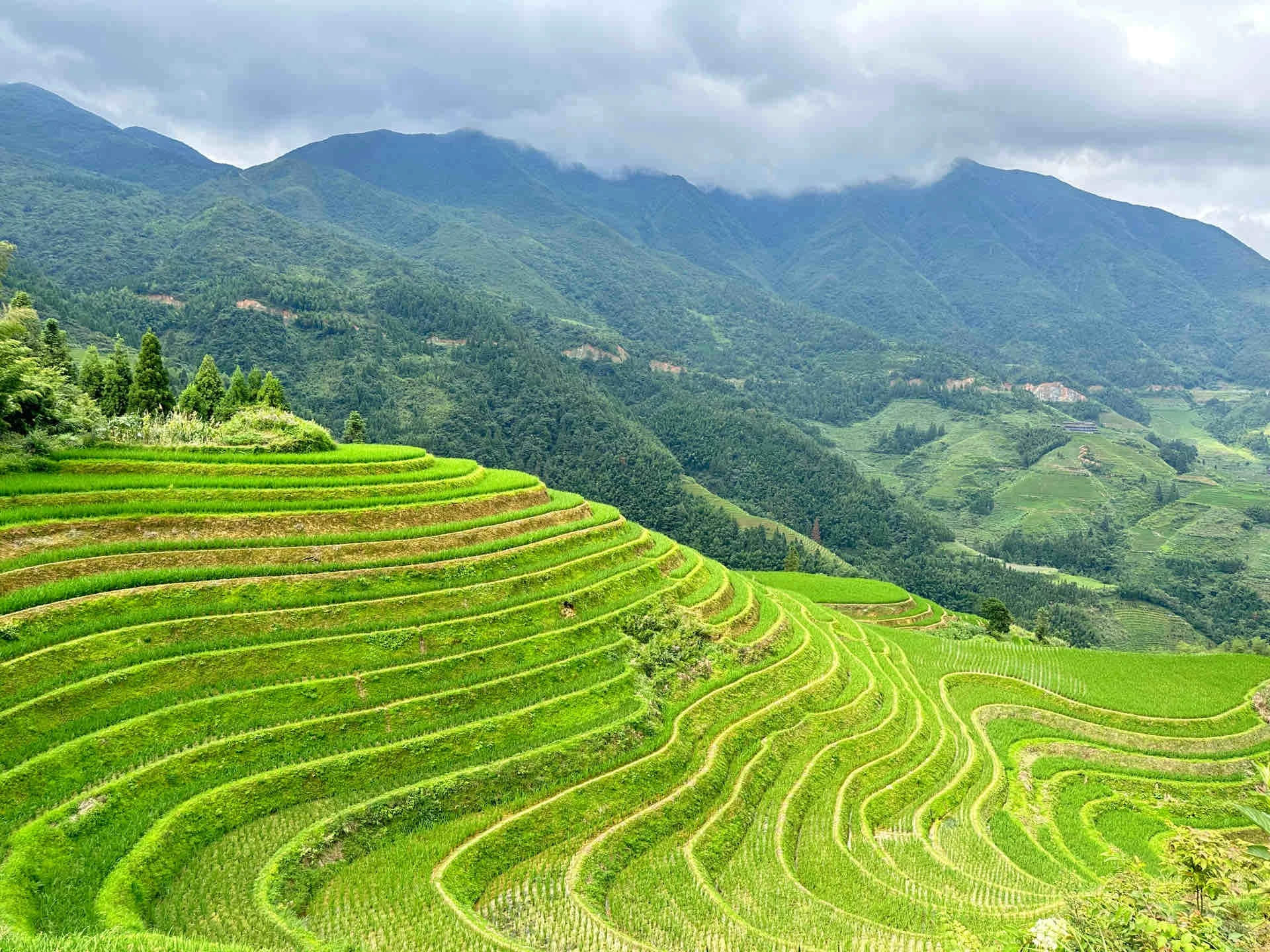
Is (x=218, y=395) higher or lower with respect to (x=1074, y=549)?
higher

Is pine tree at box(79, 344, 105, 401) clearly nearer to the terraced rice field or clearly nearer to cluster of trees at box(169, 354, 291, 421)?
cluster of trees at box(169, 354, 291, 421)

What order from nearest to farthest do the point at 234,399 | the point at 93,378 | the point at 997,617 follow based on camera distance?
the point at 93,378
the point at 234,399
the point at 997,617

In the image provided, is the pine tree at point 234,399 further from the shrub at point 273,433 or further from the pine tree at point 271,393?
the shrub at point 273,433

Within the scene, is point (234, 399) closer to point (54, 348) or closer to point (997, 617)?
point (54, 348)

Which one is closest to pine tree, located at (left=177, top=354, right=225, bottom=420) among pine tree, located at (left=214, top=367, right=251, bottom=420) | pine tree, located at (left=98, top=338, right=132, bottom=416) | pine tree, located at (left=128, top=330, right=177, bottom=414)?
pine tree, located at (left=214, top=367, right=251, bottom=420)

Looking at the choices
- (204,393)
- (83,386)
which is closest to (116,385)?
(83,386)

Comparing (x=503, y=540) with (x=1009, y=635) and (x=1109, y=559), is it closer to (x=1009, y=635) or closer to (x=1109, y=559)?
(x=1009, y=635)
